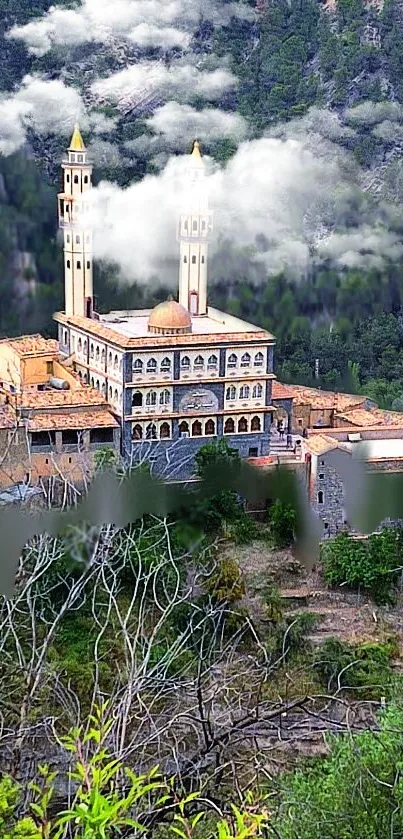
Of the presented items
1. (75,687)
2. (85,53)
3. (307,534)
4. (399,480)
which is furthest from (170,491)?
(85,53)

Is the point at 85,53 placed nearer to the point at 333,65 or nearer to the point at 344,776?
the point at 333,65

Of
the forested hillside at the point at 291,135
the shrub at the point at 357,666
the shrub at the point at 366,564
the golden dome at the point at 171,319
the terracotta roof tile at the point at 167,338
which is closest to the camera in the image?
the shrub at the point at 357,666

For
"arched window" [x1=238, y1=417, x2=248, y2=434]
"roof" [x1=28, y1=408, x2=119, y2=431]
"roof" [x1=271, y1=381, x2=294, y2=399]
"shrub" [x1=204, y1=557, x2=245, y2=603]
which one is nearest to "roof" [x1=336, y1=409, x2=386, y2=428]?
Answer: "roof" [x1=271, y1=381, x2=294, y2=399]

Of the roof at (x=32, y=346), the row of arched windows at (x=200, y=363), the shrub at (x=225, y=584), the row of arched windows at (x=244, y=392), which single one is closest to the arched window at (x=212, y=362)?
the row of arched windows at (x=200, y=363)

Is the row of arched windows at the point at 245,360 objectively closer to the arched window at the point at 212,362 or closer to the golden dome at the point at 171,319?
the arched window at the point at 212,362

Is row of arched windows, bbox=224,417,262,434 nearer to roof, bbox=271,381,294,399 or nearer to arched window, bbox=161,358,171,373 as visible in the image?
roof, bbox=271,381,294,399

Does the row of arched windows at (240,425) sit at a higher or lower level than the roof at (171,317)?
lower
